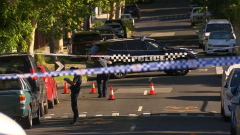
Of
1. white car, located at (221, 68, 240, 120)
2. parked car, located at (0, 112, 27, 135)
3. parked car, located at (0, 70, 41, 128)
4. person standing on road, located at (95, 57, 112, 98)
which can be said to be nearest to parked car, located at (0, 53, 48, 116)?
parked car, located at (0, 70, 41, 128)

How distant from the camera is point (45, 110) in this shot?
1599 centimetres

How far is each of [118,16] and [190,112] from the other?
3582 cm

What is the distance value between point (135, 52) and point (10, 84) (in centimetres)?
1201

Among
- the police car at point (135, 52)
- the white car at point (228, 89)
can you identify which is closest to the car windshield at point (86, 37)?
the police car at point (135, 52)

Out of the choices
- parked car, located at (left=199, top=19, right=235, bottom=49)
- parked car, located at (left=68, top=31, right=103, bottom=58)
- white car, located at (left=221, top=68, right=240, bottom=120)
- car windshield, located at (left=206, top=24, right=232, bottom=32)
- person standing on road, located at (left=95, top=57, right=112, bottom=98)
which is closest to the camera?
white car, located at (left=221, top=68, right=240, bottom=120)

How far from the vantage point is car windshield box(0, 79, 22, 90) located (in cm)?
1284

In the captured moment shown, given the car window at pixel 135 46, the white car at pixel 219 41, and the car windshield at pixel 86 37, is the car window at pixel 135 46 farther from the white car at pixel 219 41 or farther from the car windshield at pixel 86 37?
the white car at pixel 219 41

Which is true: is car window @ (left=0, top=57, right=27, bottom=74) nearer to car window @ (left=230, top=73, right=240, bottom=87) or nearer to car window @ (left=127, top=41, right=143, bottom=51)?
car window @ (left=230, top=73, right=240, bottom=87)

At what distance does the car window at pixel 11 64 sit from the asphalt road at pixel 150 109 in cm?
164

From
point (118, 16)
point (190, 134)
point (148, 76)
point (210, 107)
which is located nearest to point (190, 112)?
point (210, 107)

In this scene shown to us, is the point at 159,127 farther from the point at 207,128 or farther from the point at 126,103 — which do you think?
the point at 126,103

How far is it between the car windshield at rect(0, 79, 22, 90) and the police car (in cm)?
1124

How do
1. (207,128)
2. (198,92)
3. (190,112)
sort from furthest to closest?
(198,92) < (190,112) < (207,128)

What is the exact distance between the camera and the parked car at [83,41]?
98.4 feet
